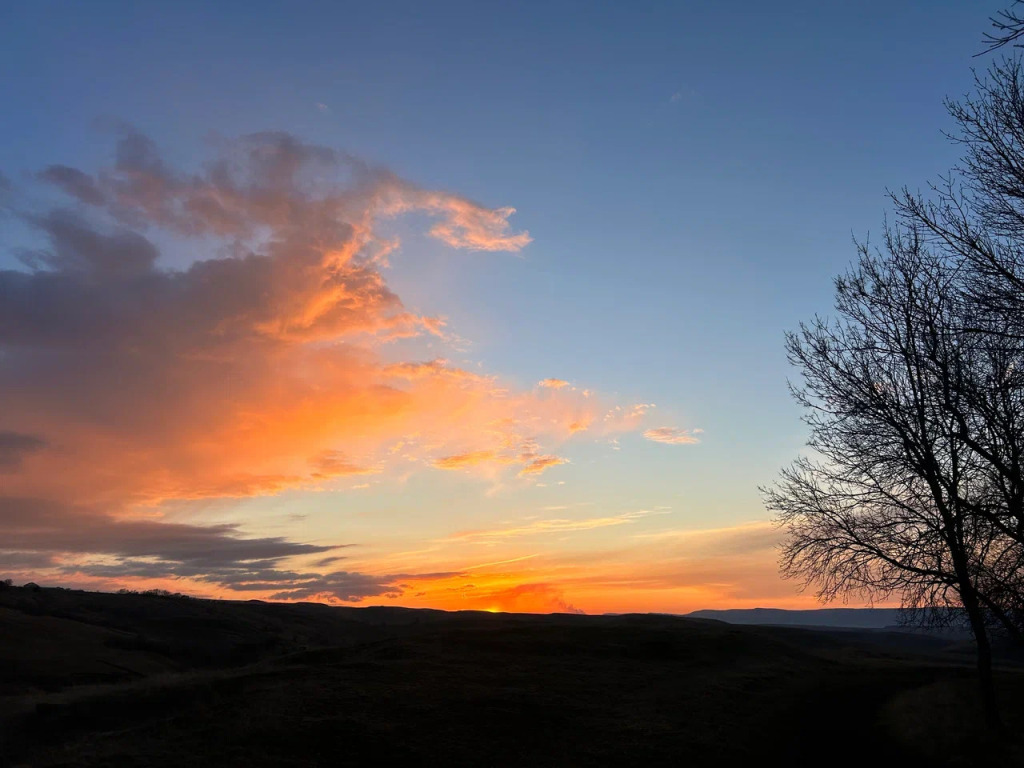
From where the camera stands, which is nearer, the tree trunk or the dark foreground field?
the dark foreground field

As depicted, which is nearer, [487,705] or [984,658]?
[984,658]

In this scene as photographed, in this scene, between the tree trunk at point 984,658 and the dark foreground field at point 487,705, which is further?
the tree trunk at point 984,658

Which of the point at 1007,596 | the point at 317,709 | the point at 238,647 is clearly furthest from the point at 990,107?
the point at 238,647

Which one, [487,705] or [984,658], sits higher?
[984,658]

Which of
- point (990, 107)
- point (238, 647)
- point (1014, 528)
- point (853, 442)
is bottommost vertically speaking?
point (238, 647)

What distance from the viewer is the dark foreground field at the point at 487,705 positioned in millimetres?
18422

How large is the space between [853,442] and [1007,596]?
5.74m

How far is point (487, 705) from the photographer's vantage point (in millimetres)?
23203

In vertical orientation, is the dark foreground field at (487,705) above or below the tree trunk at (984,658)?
below

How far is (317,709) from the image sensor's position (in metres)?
21.0

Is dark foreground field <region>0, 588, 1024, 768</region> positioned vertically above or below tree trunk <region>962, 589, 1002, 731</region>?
below

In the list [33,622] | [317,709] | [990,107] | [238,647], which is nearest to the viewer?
[990,107]

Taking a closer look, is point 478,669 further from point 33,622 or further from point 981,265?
point 33,622

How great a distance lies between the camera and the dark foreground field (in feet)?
60.4
